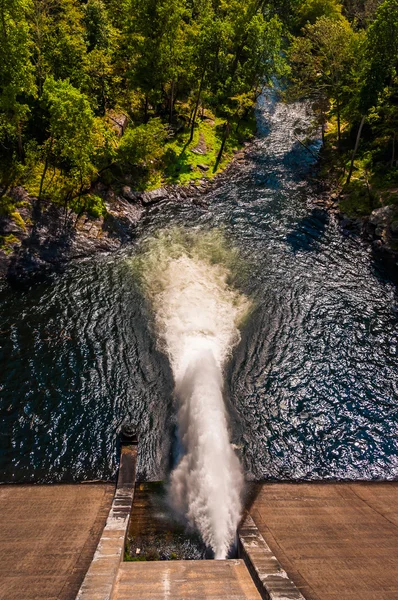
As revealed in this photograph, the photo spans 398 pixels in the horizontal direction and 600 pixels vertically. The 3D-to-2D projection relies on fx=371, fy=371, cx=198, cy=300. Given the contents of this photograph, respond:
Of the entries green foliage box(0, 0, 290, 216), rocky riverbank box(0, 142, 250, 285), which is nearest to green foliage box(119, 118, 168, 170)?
green foliage box(0, 0, 290, 216)

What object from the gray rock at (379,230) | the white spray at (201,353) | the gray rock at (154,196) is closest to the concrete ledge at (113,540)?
the white spray at (201,353)

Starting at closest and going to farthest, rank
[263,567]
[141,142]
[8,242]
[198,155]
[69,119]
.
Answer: [263,567]
[69,119]
[8,242]
[141,142]
[198,155]

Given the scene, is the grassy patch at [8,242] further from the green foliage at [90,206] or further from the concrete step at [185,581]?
the concrete step at [185,581]

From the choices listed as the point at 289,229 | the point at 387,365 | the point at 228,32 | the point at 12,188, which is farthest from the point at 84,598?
the point at 228,32

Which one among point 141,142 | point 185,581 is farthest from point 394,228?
point 185,581

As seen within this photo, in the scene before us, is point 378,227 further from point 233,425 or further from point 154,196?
point 233,425
